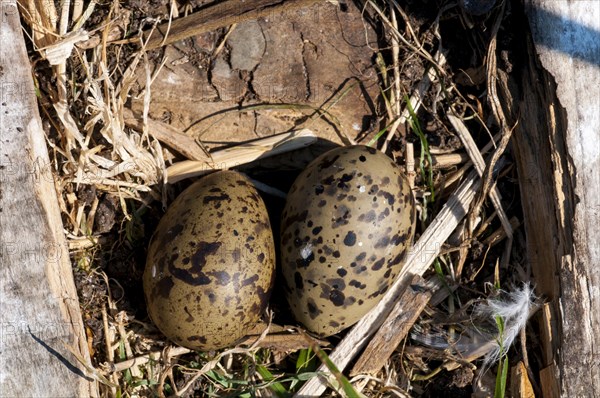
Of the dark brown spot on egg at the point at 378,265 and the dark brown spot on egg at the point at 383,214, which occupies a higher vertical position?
the dark brown spot on egg at the point at 383,214

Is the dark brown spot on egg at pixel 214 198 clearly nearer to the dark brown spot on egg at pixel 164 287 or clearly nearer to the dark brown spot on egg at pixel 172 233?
the dark brown spot on egg at pixel 172 233

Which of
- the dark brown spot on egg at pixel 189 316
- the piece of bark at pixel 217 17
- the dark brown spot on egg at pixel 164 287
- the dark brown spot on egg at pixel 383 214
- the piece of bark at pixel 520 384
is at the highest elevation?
the piece of bark at pixel 217 17

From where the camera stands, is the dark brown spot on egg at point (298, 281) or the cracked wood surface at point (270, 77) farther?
the cracked wood surface at point (270, 77)

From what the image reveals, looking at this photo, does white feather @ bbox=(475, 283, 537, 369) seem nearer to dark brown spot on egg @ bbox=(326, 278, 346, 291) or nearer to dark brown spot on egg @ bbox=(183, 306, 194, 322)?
dark brown spot on egg @ bbox=(326, 278, 346, 291)

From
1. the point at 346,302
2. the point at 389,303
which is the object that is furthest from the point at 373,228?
the point at 389,303

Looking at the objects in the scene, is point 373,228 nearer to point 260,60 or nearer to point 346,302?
point 346,302

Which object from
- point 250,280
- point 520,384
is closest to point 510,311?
point 520,384

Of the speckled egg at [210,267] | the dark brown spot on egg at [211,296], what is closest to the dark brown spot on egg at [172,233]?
the speckled egg at [210,267]
